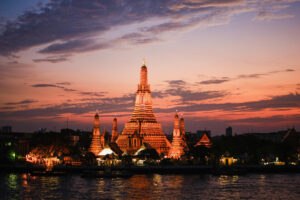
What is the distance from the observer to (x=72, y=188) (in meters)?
62.2

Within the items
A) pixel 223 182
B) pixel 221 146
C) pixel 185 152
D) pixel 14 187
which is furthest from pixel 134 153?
pixel 14 187

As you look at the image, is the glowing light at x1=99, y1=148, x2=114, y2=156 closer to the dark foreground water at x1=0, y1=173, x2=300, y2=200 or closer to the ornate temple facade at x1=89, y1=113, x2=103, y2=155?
the ornate temple facade at x1=89, y1=113, x2=103, y2=155

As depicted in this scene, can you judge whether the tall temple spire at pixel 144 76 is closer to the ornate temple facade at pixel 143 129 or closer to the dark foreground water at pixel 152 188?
the ornate temple facade at pixel 143 129

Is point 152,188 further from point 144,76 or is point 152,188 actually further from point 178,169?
point 144,76

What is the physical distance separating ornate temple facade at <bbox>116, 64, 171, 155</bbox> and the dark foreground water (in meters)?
27.7

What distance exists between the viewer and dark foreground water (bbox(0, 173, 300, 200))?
5531cm

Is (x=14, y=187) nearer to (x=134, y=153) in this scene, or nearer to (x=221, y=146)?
(x=134, y=153)

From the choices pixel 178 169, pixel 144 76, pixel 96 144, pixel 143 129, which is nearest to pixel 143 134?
pixel 143 129

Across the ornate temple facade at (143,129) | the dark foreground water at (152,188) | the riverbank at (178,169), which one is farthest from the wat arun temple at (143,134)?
the dark foreground water at (152,188)

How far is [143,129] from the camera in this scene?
105 m

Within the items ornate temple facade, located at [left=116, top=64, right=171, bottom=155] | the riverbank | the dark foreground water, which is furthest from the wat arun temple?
the dark foreground water

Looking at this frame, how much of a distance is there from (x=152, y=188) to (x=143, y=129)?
43527mm

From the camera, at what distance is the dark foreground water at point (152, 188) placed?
55312 millimetres

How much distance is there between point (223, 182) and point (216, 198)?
54.6 ft
